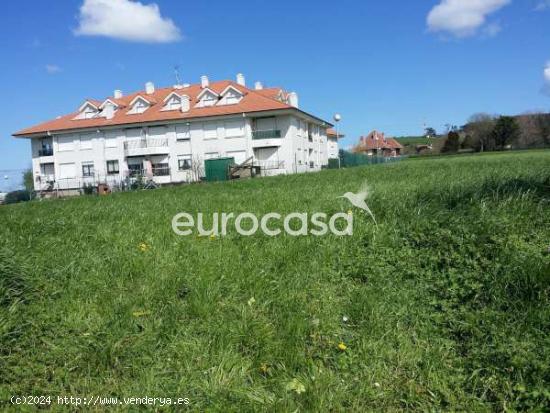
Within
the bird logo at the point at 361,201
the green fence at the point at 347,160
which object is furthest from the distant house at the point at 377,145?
the bird logo at the point at 361,201

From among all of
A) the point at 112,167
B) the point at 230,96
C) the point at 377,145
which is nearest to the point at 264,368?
the point at 230,96

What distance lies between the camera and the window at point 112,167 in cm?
4481

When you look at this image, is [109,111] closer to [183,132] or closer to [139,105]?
[139,105]

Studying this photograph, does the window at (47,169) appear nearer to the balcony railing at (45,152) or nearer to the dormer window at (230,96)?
the balcony railing at (45,152)

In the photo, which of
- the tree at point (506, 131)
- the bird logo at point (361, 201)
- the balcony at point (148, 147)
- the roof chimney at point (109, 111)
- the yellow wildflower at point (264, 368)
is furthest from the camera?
the tree at point (506, 131)

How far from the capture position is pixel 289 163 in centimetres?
4081

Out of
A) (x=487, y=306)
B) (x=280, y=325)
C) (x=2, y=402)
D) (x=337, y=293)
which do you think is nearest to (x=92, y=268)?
(x=2, y=402)

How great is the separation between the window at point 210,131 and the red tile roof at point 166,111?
1.14 meters

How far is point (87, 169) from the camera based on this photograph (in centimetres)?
4559

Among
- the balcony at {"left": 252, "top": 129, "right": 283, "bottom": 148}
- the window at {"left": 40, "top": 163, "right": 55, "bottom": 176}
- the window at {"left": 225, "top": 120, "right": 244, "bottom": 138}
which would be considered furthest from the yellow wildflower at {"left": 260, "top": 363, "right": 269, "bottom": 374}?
the window at {"left": 40, "top": 163, "right": 55, "bottom": 176}

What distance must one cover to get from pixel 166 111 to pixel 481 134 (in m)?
60.5

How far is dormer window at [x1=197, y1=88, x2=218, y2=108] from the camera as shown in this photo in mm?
43031

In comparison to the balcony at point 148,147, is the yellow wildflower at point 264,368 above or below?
below

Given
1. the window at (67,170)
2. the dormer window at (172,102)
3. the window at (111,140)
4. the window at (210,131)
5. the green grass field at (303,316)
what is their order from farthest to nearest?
the window at (67,170) → the window at (111,140) → the dormer window at (172,102) → the window at (210,131) → the green grass field at (303,316)
